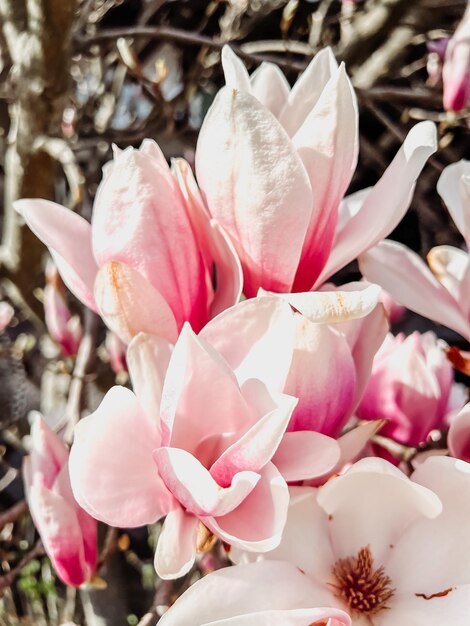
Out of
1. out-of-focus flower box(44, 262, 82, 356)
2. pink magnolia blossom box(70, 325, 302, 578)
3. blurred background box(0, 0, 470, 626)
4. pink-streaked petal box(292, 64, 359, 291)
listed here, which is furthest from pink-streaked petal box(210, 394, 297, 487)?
out-of-focus flower box(44, 262, 82, 356)

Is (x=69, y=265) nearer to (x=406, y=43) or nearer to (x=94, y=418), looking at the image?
(x=94, y=418)

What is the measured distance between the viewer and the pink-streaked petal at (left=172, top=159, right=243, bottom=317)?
346 millimetres

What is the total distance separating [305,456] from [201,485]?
0.06 metres

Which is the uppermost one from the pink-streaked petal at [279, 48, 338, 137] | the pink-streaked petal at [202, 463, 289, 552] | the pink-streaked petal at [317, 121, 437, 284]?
the pink-streaked petal at [279, 48, 338, 137]

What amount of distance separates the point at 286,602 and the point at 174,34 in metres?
0.73

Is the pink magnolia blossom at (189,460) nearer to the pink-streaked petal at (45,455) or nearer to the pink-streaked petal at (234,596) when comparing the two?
the pink-streaked petal at (234,596)

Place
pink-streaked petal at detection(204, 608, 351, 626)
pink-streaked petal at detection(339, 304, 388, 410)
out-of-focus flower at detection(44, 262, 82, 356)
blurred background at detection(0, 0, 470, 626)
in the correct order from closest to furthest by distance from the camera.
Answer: pink-streaked petal at detection(204, 608, 351, 626) → pink-streaked petal at detection(339, 304, 388, 410) → blurred background at detection(0, 0, 470, 626) → out-of-focus flower at detection(44, 262, 82, 356)

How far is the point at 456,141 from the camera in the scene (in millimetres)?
1847

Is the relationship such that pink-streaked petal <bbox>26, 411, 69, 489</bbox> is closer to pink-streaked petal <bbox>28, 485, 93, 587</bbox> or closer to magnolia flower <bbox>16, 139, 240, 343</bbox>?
pink-streaked petal <bbox>28, 485, 93, 587</bbox>

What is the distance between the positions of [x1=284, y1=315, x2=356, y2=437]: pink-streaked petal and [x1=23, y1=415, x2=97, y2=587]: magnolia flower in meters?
0.18

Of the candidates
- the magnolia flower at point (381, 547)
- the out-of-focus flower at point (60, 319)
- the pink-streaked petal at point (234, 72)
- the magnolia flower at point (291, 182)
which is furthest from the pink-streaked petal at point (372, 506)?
the out-of-focus flower at point (60, 319)

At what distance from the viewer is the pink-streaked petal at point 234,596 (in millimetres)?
276

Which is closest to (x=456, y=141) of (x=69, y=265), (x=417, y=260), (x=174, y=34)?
(x=174, y=34)

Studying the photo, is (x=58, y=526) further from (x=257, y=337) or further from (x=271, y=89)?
(x=271, y=89)
